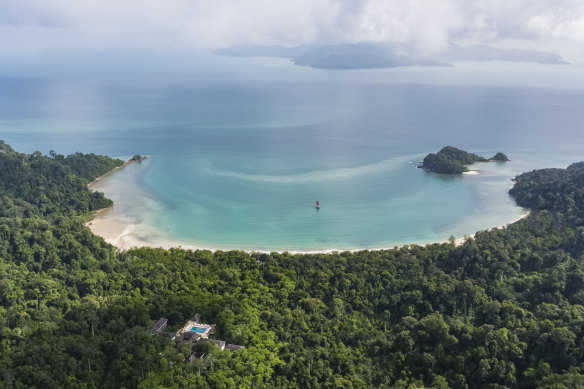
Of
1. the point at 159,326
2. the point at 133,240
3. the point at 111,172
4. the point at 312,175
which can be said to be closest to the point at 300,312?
the point at 159,326

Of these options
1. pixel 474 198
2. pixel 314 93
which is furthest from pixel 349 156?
pixel 314 93

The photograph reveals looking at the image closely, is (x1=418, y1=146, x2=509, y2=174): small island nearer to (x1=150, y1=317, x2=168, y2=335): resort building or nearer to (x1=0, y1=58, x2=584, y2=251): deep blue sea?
(x1=0, y1=58, x2=584, y2=251): deep blue sea

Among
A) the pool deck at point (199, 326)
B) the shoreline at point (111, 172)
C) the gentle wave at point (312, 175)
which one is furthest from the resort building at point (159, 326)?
the gentle wave at point (312, 175)

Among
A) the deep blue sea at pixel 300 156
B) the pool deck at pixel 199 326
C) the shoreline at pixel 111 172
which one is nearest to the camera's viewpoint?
the pool deck at pixel 199 326

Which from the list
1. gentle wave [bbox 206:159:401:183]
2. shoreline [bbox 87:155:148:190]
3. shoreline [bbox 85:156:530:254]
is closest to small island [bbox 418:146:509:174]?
gentle wave [bbox 206:159:401:183]

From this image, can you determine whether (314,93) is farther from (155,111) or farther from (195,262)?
(195,262)

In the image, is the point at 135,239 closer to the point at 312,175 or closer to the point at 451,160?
the point at 312,175

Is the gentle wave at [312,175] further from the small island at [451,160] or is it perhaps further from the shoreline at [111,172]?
the shoreline at [111,172]
